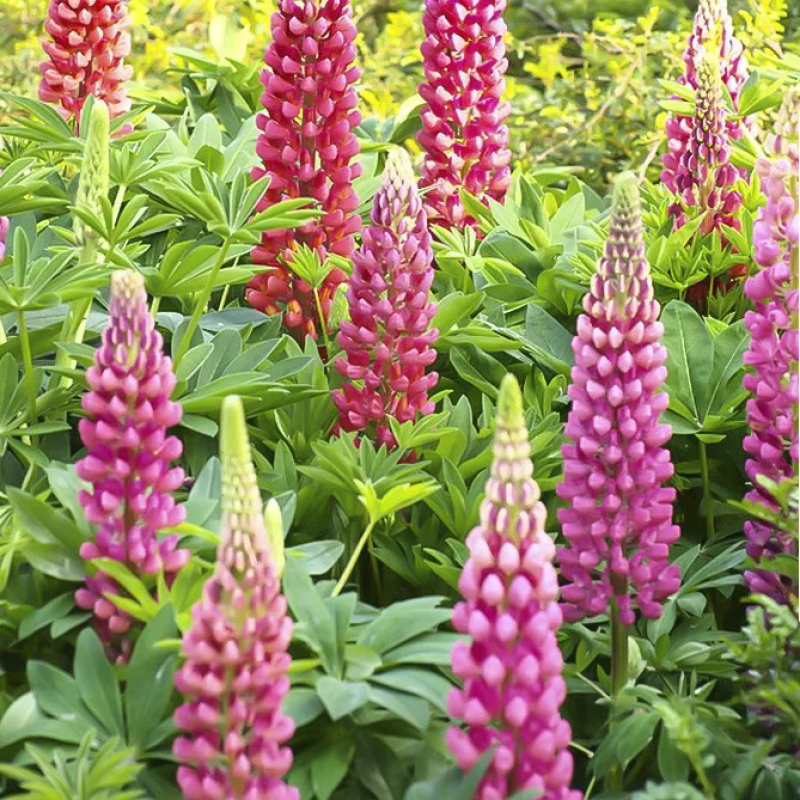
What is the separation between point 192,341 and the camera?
2.32m

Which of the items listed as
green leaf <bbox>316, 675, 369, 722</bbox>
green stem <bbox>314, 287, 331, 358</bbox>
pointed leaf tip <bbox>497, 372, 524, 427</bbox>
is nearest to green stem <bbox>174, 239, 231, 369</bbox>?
green stem <bbox>314, 287, 331, 358</bbox>

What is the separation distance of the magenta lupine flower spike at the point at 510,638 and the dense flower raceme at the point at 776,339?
57 cm

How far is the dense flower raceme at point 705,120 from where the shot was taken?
257cm

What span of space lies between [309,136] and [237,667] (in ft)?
4.07

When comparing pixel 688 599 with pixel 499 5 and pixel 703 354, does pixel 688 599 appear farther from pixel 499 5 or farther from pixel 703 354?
pixel 499 5

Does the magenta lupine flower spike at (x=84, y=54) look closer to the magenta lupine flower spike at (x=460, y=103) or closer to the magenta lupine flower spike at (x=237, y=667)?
the magenta lupine flower spike at (x=460, y=103)

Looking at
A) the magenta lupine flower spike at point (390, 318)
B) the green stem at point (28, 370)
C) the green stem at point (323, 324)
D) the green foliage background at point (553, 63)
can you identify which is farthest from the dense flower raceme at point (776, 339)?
the green foliage background at point (553, 63)

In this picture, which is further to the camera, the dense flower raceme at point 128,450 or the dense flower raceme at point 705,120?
the dense flower raceme at point 705,120

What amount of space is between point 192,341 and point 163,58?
348 centimetres

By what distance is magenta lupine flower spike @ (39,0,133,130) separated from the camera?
8.77ft

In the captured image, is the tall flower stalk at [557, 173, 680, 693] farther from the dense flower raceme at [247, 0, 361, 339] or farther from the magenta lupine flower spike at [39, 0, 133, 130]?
the magenta lupine flower spike at [39, 0, 133, 130]

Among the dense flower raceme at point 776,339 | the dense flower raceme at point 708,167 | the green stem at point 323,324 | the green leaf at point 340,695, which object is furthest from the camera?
the dense flower raceme at point 708,167

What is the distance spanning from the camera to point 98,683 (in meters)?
1.64

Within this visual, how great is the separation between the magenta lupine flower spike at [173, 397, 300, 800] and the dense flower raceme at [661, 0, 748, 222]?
1484 mm
